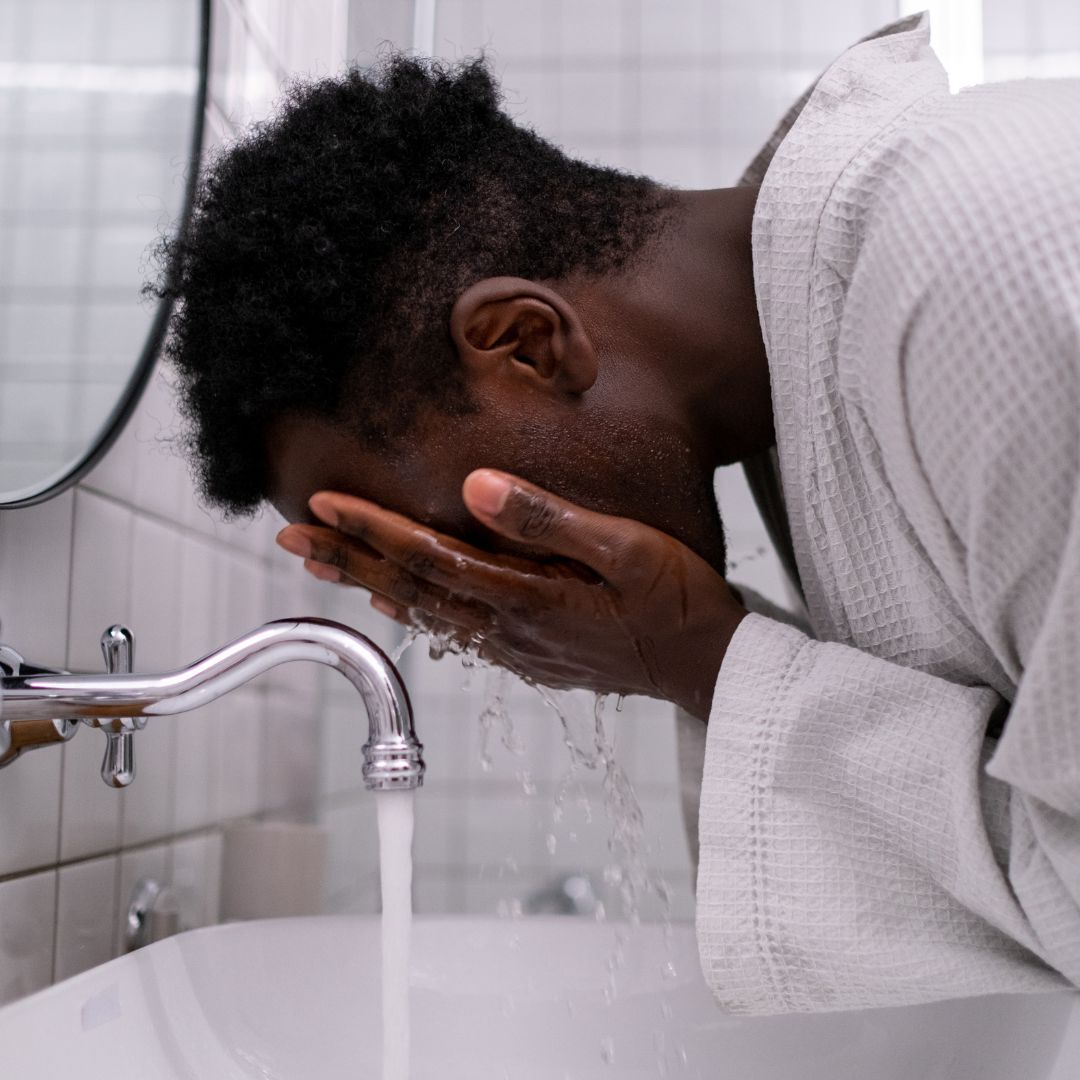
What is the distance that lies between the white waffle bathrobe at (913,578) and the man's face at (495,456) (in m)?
0.09

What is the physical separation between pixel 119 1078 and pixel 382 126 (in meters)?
0.55

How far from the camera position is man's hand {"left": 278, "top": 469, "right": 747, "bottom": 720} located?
2.15 ft

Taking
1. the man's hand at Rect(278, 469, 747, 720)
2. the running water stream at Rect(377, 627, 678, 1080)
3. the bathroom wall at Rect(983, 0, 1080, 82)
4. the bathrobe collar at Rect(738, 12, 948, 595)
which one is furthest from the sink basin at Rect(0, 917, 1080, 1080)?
the bathroom wall at Rect(983, 0, 1080, 82)

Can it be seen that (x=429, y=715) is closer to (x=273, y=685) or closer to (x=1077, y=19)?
(x=273, y=685)

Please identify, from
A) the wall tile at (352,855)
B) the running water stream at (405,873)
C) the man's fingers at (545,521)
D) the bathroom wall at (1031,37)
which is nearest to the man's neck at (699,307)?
the man's fingers at (545,521)

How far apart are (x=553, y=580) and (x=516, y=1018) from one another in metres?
0.35

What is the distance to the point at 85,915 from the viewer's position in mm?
801

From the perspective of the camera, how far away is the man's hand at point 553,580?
2.15ft

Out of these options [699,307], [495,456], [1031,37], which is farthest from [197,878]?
[1031,37]

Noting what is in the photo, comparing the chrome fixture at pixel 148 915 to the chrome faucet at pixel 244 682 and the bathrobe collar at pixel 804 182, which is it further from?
the bathrobe collar at pixel 804 182

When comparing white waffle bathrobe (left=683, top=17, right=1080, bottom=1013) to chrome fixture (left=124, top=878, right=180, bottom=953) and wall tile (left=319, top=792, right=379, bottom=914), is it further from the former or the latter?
wall tile (left=319, top=792, right=379, bottom=914)

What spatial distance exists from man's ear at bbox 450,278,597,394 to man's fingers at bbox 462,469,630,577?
2.5 inches

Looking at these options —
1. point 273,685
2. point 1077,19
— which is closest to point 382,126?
point 273,685

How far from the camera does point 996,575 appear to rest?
1.75ft
